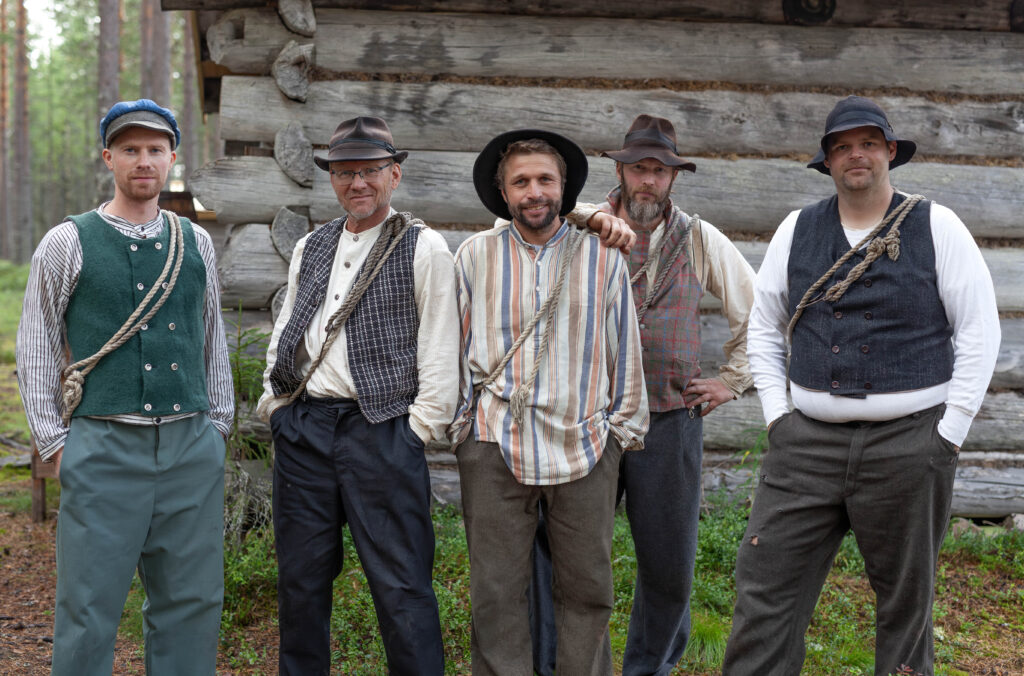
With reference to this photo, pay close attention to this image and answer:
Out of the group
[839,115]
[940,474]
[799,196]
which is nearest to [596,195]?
[799,196]

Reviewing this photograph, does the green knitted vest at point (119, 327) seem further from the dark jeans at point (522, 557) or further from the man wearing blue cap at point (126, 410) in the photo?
the dark jeans at point (522, 557)

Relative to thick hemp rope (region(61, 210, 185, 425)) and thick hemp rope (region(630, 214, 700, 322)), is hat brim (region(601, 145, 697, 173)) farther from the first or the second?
thick hemp rope (region(61, 210, 185, 425))

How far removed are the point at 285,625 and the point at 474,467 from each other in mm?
896

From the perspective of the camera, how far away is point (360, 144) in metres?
3.13

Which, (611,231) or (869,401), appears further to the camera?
(611,231)

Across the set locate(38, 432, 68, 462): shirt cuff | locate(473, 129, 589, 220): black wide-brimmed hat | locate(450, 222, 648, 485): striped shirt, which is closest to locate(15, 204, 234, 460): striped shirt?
locate(38, 432, 68, 462): shirt cuff

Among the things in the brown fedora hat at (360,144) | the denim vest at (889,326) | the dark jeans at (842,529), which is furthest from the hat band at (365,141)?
the dark jeans at (842,529)

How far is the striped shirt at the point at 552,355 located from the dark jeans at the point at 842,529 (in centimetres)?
53

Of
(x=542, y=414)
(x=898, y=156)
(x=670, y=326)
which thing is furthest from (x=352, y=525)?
(x=898, y=156)

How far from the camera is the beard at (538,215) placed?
3029 mm

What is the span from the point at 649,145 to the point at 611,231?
1.74 ft

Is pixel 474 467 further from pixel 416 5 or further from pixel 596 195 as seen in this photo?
pixel 416 5

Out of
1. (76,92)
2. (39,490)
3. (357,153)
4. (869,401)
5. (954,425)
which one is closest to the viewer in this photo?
(954,425)

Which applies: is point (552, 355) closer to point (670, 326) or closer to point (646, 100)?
point (670, 326)
